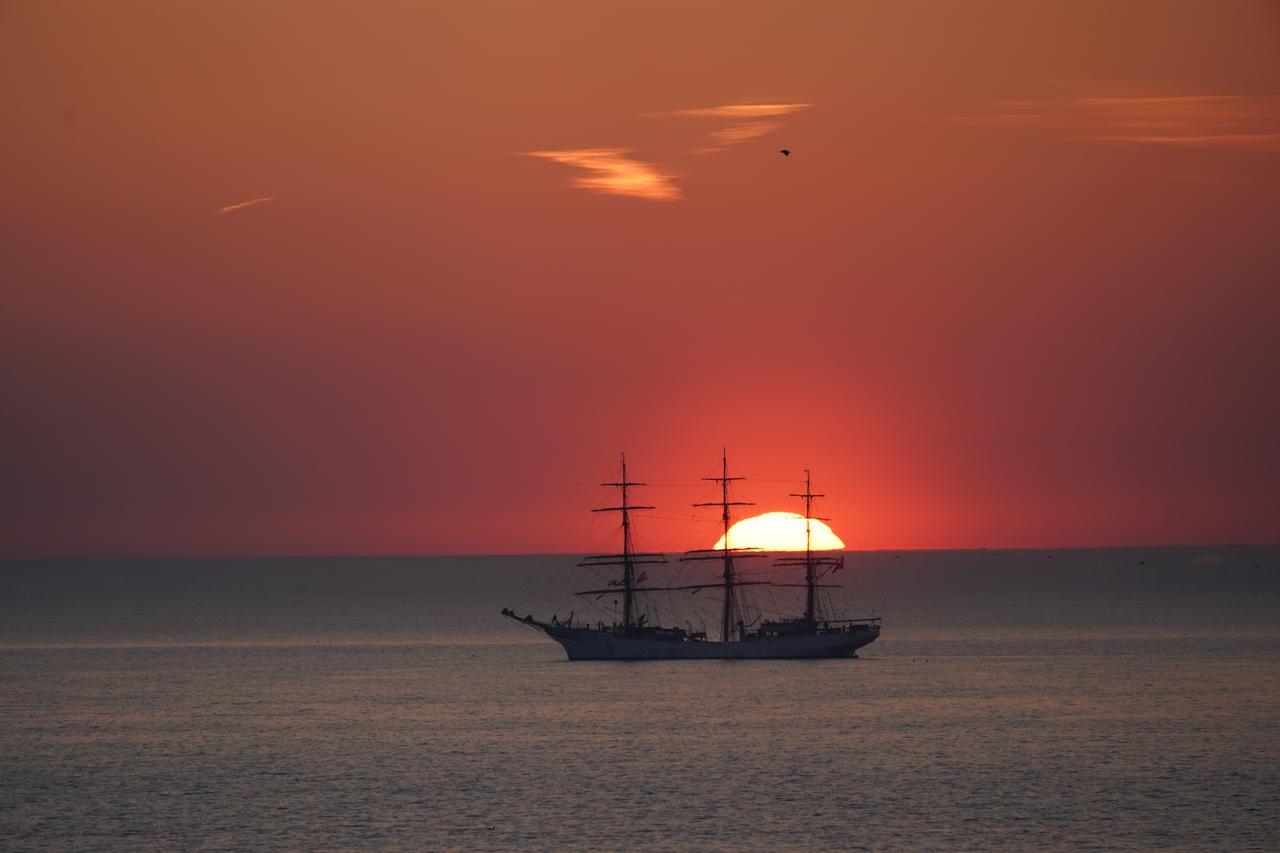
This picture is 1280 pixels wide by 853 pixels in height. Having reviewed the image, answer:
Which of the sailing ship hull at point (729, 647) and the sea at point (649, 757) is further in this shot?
the sailing ship hull at point (729, 647)

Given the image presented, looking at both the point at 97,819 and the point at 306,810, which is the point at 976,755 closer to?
the point at 306,810

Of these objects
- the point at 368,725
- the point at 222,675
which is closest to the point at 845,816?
the point at 368,725

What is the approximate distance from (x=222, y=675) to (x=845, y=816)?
9514 centimetres

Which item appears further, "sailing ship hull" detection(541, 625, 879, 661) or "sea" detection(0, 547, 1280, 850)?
"sailing ship hull" detection(541, 625, 879, 661)

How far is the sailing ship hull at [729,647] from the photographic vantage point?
7151 inches

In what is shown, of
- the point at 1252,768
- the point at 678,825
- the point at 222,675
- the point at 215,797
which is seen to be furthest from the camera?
the point at 222,675

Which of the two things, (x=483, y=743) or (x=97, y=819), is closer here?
(x=97, y=819)

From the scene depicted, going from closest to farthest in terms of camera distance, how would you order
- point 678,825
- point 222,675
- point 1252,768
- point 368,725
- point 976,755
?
point 678,825, point 1252,768, point 976,755, point 368,725, point 222,675

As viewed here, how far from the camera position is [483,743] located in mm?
111375

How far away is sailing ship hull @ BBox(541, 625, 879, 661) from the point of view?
7151 inches

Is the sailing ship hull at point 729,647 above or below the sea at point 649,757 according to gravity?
above

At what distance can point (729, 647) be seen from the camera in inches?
7165

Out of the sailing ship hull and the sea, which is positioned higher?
the sailing ship hull

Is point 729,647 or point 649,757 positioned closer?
point 649,757
